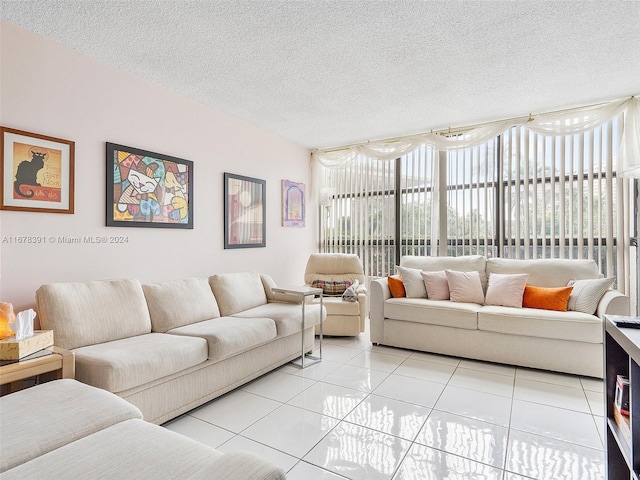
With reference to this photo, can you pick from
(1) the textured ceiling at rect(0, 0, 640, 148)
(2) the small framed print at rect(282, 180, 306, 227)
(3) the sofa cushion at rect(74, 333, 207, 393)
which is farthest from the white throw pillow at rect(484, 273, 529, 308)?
(3) the sofa cushion at rect(74, 333, 207, 393)

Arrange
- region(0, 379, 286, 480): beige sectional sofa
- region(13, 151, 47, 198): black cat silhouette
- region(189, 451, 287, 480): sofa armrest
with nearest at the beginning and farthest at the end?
region(189, 451, 287, 480): sofa armrest
region(0, 379, 286, 480): beige sectional sofa
region(13, 151, 47, 198): black cat silhouette

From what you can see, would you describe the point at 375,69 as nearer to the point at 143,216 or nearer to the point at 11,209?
the point at 143,216

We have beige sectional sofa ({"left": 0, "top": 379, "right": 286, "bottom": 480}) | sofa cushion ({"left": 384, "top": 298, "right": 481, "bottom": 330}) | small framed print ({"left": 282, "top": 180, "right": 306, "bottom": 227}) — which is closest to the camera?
beige sectional sofa ({"left": 0, "top": 379, "right": 286, "bottom": 480})

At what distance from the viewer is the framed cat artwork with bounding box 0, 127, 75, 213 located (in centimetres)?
223

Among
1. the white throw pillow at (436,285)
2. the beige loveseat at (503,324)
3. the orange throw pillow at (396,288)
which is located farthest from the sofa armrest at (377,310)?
the white throw pillow at (436,285)

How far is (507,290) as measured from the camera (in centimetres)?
350

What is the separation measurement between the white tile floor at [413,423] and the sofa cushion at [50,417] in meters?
0.79

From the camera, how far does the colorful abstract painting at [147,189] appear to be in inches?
111

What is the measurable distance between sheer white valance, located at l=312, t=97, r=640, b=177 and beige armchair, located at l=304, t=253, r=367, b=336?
4.89ft

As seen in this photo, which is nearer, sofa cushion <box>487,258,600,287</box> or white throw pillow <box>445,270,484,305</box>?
sofa cushion <box>487,258,600,287</box>

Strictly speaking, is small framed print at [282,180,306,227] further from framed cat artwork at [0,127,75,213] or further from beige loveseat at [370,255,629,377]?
framed cat artwork at [0,127,75,213]

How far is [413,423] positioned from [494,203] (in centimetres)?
310

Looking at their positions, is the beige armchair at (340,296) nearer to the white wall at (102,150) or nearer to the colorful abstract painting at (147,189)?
the white wall at (102,150)

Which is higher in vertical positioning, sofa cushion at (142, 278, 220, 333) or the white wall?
the white wall
